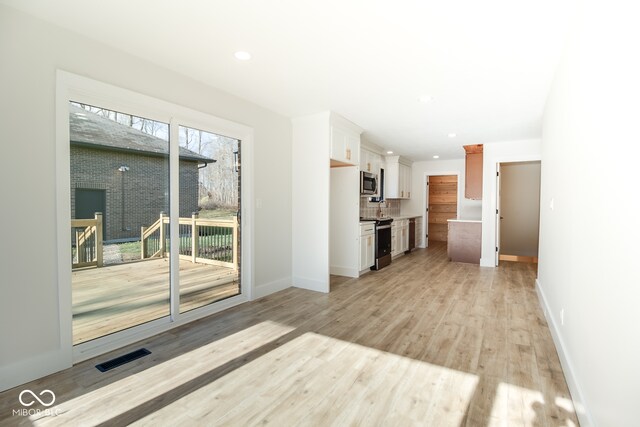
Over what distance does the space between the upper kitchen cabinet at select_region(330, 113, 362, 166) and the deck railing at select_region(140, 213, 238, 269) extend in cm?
177

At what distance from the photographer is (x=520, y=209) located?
23.8 feet

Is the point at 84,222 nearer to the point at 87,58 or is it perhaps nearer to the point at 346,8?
the point at 87,58

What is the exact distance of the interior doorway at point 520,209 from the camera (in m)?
7.10

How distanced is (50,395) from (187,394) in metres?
0.87

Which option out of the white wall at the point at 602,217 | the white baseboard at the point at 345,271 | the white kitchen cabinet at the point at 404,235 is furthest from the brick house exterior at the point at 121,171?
the white kitchen cabinet at the point at 404,235

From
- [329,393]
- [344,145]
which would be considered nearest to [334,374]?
[329,393]

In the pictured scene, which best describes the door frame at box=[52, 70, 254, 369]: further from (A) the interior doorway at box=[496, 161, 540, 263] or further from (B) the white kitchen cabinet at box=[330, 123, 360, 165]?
(A) the interior doorway at box=[496, 161, 540, 263]

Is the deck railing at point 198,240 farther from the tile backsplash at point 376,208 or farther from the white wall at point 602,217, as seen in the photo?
the white wall at point 602,217

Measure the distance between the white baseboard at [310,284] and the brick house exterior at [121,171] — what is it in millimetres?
1994

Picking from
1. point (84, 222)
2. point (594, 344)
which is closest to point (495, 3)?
point (594, 344)

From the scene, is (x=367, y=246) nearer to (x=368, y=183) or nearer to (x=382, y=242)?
(x=382, y=242)

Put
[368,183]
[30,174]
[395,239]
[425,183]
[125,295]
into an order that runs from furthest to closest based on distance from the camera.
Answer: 1. [425,183]
2. [395,239]
3. [368,183]
4. [125,295]
5. [30,174]

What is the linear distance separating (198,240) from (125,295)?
33.5 inches

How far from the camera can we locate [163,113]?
2.93 metres
